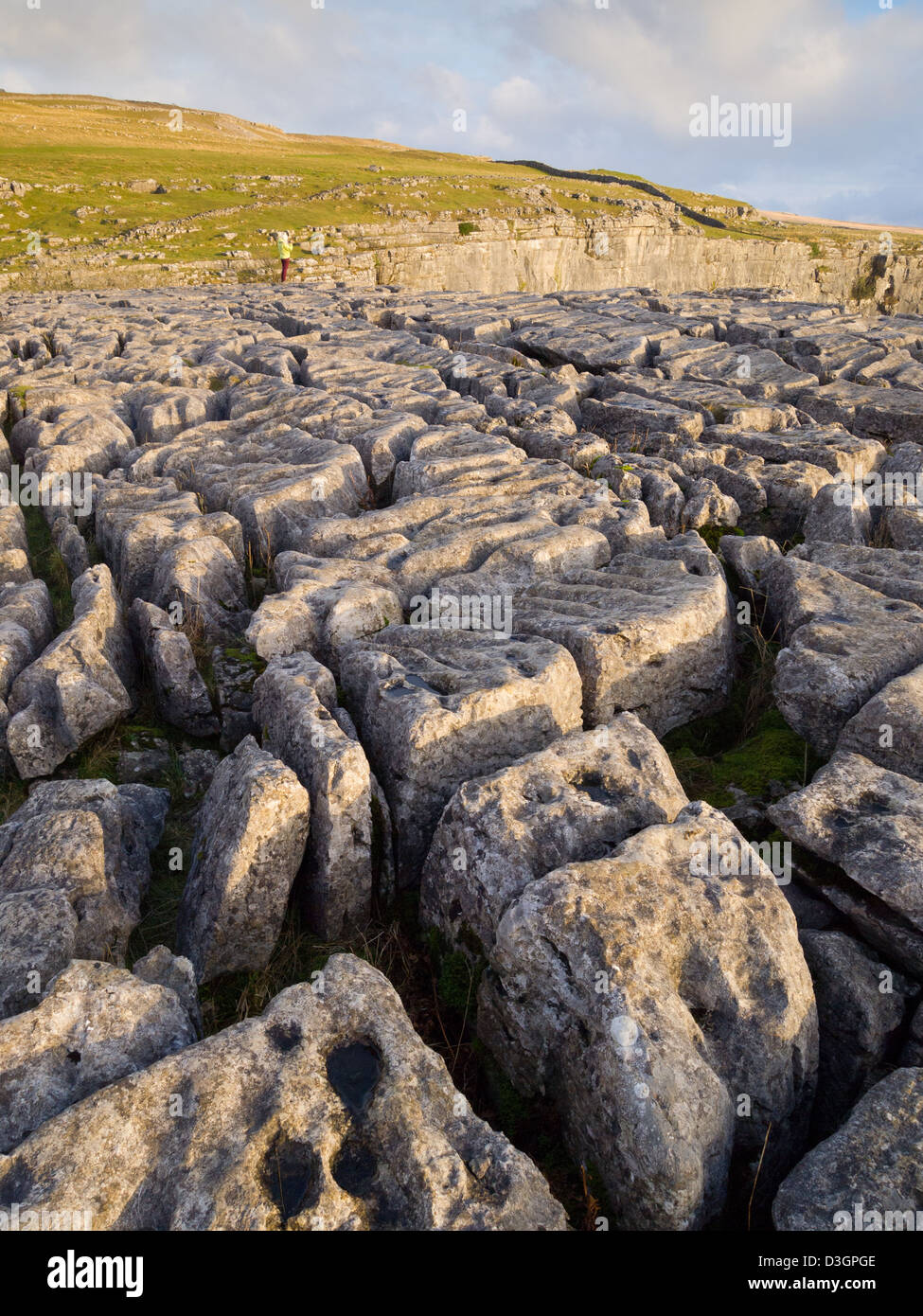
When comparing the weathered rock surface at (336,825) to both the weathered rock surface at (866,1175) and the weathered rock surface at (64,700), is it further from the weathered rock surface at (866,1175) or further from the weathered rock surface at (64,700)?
the weathered rock surface at (866,1175)

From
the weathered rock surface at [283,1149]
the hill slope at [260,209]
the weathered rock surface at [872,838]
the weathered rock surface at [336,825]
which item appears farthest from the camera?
→ the hill slope at [260,209]

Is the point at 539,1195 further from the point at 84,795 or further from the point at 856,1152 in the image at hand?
the point at 84,795

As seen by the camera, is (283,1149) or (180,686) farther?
(180,686)

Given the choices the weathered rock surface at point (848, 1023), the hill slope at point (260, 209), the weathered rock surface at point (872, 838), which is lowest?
the weathered rock surface at point (848, 1023)

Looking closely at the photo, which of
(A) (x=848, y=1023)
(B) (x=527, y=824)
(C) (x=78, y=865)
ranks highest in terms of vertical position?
(B) (x=527, y=824)

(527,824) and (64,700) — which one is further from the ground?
(64,700)

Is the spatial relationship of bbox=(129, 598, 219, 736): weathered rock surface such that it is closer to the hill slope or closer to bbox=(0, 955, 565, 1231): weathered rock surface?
bbox=(0, 955, 565, 1231): weathered rock surface

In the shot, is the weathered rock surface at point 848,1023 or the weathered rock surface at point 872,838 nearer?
the weathered rock surface at point 848,1023

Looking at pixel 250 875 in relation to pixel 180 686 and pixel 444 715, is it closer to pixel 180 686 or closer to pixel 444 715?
pixel 444 715

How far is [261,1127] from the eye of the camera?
4.77 metres

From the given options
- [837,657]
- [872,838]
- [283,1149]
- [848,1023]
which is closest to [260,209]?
A: [837,657]

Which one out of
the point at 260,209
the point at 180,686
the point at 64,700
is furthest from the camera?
the point at 260,209

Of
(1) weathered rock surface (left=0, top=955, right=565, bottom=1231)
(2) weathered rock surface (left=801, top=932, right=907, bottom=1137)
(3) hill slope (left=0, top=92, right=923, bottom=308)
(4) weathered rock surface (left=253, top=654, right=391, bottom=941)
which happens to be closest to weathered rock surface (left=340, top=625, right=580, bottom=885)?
(4) weathered rock surface (left=253, top=654, right=391, bottom=941)

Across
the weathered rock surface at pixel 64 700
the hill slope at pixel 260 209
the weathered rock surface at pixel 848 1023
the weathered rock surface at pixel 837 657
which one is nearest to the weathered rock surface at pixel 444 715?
the weathered rock surface at pixel 837 657
